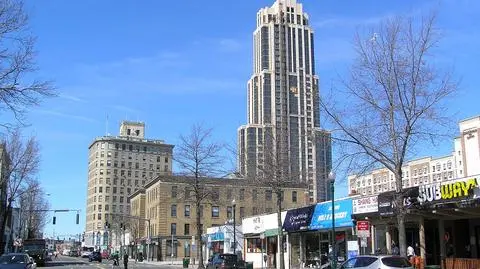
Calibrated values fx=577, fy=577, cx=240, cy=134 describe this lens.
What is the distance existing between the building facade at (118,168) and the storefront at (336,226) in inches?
4713

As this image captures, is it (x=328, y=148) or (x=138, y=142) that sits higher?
(x=138, y=142)

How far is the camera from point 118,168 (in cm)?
16075

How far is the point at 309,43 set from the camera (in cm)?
6550

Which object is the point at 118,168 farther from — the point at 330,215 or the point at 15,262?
the point at 15,262

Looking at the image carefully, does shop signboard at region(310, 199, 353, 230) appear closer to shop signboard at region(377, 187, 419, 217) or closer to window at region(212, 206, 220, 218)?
shop signboard at region(377, 187, 419, 217)

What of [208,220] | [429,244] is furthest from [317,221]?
[208,220]

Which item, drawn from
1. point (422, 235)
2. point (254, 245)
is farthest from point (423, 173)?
point (422, 235)

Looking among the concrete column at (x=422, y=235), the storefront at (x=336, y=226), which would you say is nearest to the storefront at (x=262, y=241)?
the storefront at (x=336, y=226)

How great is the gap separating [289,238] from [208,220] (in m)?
53.8

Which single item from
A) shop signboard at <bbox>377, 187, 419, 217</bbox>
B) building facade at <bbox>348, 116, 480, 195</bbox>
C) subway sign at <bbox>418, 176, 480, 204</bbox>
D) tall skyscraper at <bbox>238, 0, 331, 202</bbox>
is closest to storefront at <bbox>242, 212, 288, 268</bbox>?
tall skyscraper at <bbox>238, 0, 331, 202</bbox>

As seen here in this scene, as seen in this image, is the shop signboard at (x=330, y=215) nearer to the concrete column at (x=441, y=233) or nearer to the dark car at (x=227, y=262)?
the concrete column at (x=441, y=233)

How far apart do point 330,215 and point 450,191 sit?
10.6m

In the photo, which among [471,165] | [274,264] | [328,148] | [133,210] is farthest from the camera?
[133,210]

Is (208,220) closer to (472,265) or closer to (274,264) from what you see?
(274,264)
